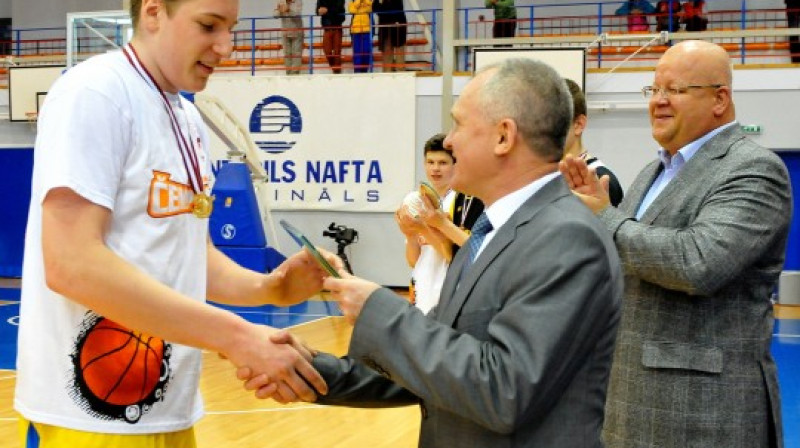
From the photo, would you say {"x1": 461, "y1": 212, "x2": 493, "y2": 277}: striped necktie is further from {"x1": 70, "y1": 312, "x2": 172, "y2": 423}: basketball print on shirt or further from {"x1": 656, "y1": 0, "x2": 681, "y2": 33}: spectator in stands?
→ {"x1": 656, "y1": 0, "x2": 681, "y2": 33}: spectator in stands

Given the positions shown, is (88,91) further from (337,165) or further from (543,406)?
(337,165)

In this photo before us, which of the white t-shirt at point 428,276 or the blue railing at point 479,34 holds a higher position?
the blue railing at point 479,34

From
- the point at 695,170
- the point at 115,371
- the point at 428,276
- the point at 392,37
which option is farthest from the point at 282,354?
the point at 392,37

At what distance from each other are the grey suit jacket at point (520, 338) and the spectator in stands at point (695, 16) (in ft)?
46.2

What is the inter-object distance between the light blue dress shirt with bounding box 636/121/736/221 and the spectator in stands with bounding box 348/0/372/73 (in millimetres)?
12917

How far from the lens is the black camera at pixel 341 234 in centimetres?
1505

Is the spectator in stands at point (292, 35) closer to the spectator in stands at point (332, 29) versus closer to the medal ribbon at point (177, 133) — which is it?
the spectator in stands at point (332, 29)

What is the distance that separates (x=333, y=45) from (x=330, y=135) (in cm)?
205

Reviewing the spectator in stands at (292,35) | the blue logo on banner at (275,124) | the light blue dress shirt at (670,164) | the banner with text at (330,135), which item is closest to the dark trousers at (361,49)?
the banner with text at (330,135)

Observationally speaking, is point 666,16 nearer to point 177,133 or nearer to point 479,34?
point 479,34

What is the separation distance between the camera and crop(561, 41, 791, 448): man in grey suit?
2.78 metres

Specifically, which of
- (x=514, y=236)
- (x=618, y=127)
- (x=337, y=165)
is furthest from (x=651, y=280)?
(x=337, y=165)

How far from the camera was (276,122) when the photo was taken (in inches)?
625

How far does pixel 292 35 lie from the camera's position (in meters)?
16.7
